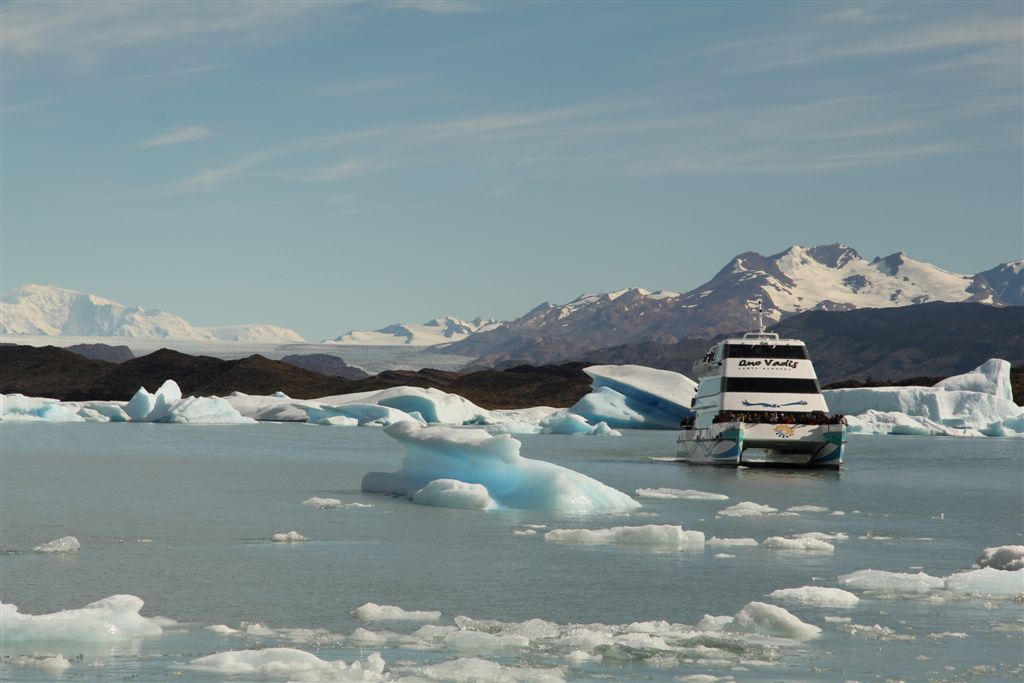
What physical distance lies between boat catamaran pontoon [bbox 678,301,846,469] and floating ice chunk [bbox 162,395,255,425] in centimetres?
5137

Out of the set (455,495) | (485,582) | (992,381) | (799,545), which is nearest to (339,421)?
(992,381)

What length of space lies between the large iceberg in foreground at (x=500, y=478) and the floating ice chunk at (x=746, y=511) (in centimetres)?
180

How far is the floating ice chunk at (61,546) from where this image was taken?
17109mm

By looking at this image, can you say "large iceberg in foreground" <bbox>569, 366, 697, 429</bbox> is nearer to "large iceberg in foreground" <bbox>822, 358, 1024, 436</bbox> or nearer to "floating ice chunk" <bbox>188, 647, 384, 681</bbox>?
"large iceberg in foreground" <bbox>822, 358, 1024, 436</bbox>

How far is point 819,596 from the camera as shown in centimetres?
1410

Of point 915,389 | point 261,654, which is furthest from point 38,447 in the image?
point 915,389

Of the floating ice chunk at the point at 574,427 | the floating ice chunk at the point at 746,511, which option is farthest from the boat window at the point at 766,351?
the floating ice chunk at the point at 574,427

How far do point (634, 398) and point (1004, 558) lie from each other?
238 feet

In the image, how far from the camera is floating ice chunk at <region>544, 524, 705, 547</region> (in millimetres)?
18672

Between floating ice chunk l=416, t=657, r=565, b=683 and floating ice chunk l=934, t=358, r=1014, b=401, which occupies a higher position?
floating ice chunk l=934, t=358, r=1014, b=401

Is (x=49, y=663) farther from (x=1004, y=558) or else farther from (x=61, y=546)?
(x=1004, y=558)

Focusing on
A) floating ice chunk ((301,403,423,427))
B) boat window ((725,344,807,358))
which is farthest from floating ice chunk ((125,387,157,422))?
boat window ((725,344,807,358))

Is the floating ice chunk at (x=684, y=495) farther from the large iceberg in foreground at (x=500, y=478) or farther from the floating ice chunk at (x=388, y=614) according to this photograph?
the floating ice chunk at (x=388, y=614)

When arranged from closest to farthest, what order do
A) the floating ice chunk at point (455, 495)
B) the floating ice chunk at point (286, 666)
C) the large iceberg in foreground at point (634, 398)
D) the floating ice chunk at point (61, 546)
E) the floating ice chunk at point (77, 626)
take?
the floating ice chunk at point (286, 666)
the floating ice chunk at point (77, 626)
the floating ice chunk at point (61, 546)
the floating ice chunk at point (455, 495)
the large iceberg in foreground at point (634, 398)
